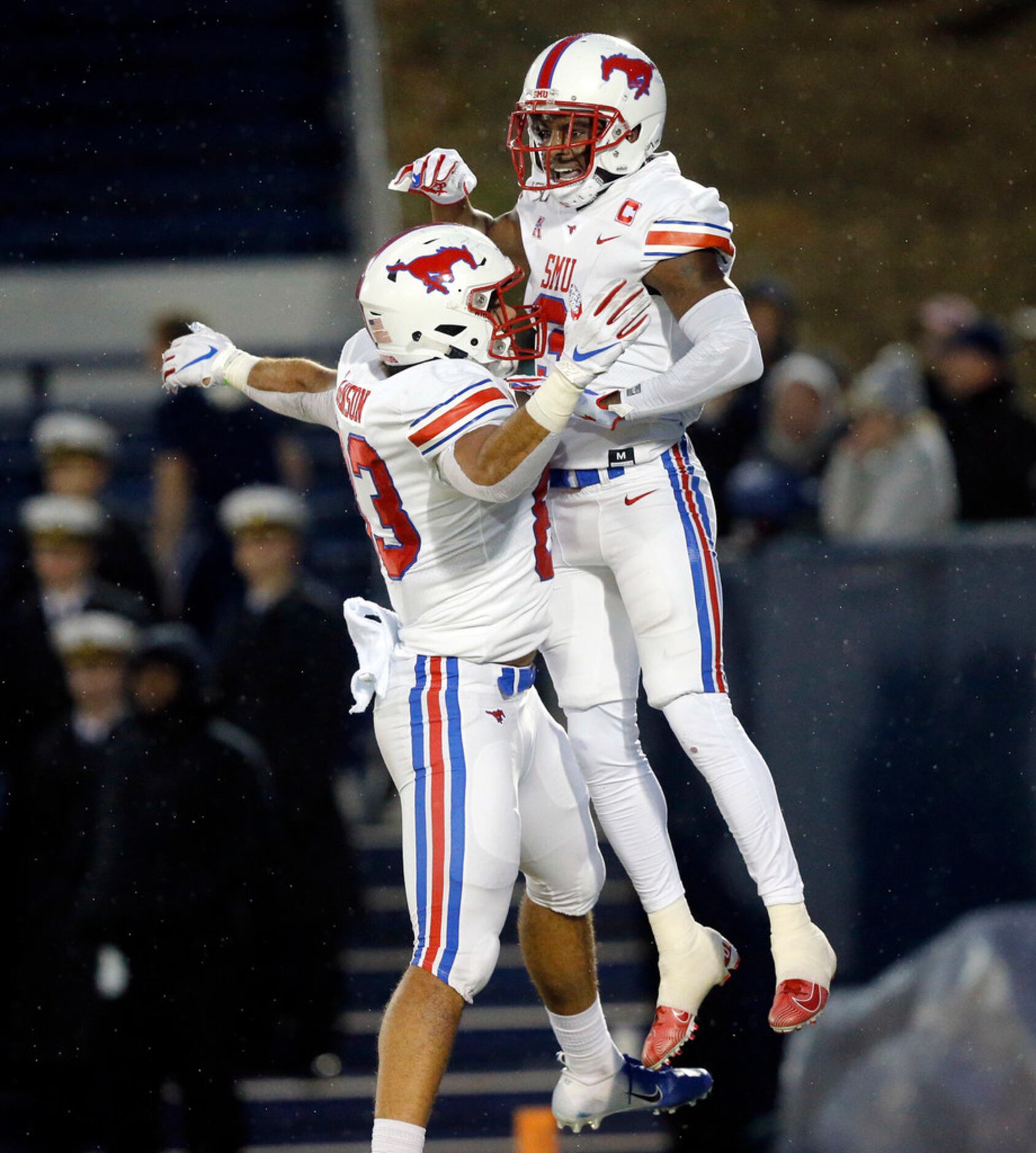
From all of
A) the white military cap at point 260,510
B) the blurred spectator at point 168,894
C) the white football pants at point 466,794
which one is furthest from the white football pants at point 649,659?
the white military cap at point 260,510

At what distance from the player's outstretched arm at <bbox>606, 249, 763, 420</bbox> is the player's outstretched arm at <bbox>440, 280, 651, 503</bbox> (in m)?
0.12

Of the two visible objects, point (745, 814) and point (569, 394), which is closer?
point (569, 394)

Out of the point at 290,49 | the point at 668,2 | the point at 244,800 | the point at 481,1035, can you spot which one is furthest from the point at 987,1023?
the point at 668,2

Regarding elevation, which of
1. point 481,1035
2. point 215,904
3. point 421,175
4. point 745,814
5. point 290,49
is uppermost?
point 290,49

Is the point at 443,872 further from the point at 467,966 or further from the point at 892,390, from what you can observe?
the point at 892,390

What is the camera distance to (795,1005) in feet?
13.5

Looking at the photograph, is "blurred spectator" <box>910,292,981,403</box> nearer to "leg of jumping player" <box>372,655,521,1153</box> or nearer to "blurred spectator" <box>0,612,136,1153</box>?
"blurred spectator" <box>0,612,136,1153</box>

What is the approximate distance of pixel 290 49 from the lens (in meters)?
10.0

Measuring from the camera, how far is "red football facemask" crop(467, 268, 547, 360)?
13.2 feet

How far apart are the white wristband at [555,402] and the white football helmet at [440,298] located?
0.31 m

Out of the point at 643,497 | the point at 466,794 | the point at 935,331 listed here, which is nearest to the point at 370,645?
the point at 466,794

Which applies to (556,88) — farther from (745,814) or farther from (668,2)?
(668,2)

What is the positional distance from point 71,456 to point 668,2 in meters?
6.12

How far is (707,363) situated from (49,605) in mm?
A: 4453
